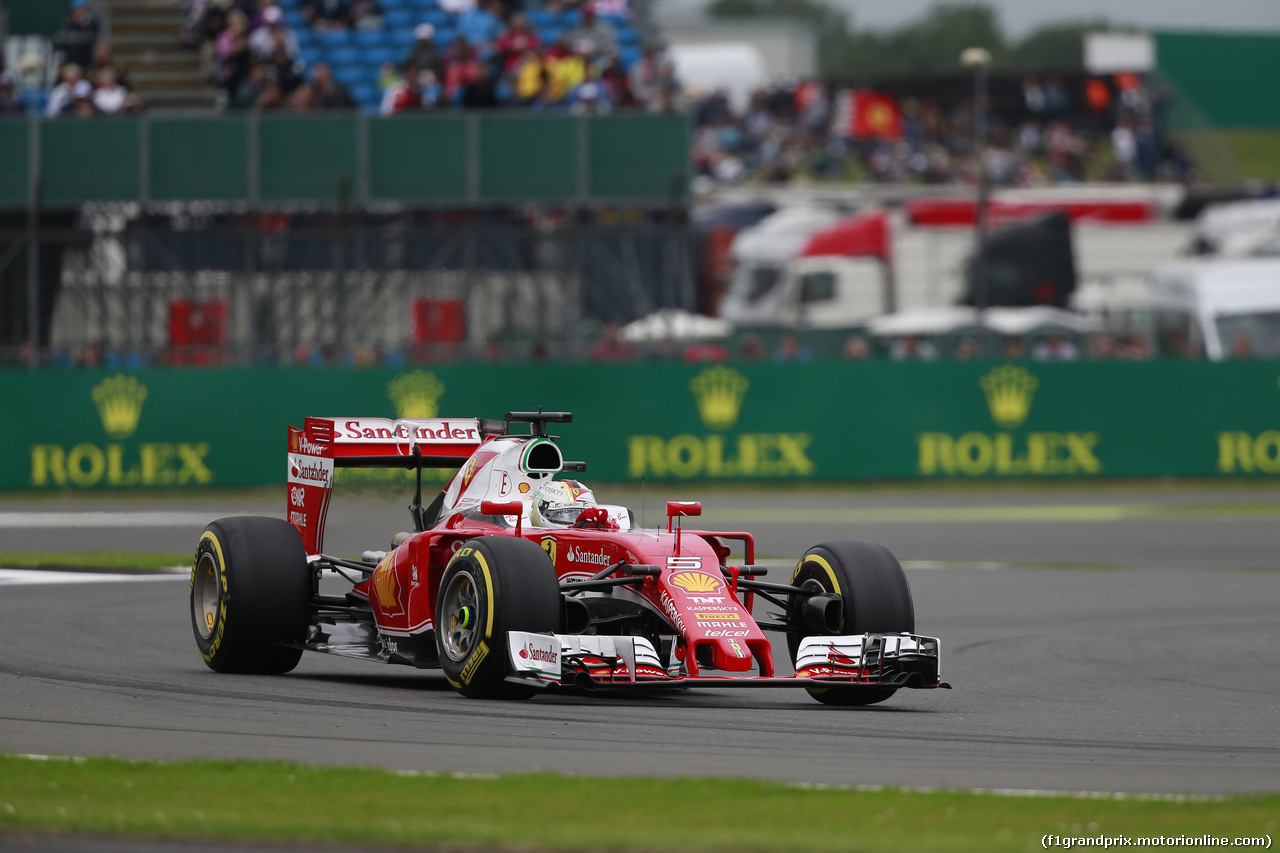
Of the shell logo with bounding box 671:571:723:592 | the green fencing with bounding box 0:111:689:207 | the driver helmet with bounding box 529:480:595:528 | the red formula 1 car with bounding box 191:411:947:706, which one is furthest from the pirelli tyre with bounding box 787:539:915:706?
the green fencing with bounding box 0:111:689:207

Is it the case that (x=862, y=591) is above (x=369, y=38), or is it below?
below

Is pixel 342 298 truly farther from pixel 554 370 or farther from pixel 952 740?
pixel 952 740

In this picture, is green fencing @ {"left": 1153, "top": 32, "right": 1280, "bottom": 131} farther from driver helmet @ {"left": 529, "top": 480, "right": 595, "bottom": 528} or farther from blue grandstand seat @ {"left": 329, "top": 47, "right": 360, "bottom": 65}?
driver helmet @ {"left": 529, "top": 480, "right": 595, "bottom": 528}

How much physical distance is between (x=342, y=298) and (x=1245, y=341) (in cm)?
1402

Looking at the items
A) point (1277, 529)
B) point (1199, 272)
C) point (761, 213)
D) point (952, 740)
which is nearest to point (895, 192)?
point (761, 213)

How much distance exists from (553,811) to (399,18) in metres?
29.1

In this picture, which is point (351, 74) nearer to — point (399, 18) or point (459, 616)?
point (399, 18)

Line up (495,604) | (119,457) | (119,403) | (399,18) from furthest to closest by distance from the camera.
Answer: (399,18), (119,457), (119,403), (495,604)

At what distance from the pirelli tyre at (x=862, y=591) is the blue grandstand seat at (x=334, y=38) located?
25.0 meters

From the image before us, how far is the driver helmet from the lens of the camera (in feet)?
35.7

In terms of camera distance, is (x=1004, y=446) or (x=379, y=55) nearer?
(x=1004, y=446)

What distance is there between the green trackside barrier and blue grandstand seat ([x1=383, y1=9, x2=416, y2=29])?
9526 millimetres

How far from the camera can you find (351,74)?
33.5m

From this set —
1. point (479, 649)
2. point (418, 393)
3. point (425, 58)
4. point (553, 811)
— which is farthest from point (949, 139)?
point (553, 811)
